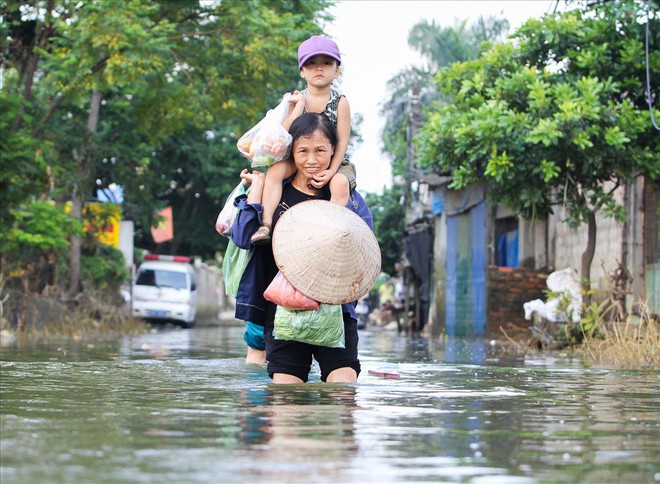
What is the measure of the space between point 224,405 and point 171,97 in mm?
18812

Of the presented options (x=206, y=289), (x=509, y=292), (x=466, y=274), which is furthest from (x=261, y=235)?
(x=206, y=289)

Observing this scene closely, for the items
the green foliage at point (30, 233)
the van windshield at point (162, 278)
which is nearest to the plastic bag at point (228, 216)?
the green foliage at point (30, 233)

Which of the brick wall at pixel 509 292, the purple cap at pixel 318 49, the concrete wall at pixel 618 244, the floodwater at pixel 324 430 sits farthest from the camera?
the brick wall at pixel 509 292

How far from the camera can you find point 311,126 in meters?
6.56

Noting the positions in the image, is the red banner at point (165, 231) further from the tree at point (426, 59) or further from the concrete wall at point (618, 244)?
the concrete wall at point (618, 244)

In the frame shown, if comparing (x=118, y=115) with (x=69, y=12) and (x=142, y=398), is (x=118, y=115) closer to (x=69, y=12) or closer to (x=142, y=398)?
(x=69, y=12)

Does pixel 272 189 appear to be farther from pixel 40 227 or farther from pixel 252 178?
pixel 40 227

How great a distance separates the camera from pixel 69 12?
69.2 feet

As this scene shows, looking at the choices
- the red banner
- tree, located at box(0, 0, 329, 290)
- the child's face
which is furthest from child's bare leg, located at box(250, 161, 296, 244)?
the red banner

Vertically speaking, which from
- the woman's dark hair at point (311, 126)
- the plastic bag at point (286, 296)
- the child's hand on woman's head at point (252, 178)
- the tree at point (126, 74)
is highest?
the tree at point (126, 74)

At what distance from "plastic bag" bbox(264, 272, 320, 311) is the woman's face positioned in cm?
62

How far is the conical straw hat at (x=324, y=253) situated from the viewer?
6320 mm

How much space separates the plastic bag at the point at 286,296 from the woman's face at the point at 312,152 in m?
0.62

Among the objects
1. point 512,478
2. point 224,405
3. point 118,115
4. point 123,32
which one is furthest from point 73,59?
point 512,478
